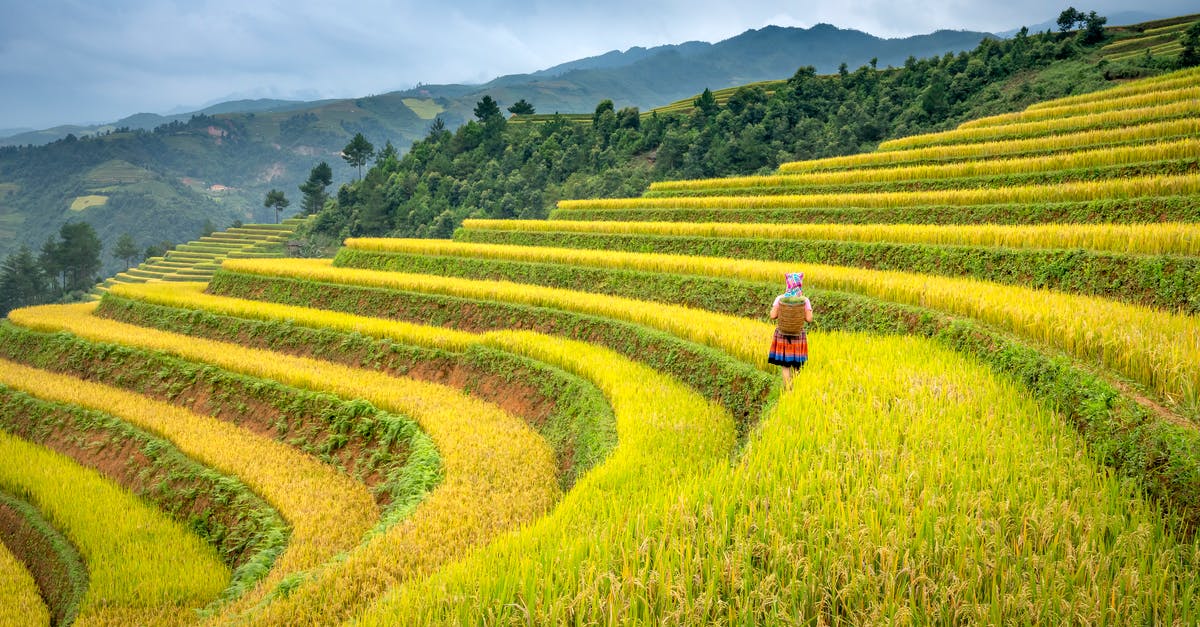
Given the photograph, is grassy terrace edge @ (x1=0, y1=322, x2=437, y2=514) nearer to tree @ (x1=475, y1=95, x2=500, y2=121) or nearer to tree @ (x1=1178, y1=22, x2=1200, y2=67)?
tree @ (x1=1178, y1=22, x2=1200, y2=67)

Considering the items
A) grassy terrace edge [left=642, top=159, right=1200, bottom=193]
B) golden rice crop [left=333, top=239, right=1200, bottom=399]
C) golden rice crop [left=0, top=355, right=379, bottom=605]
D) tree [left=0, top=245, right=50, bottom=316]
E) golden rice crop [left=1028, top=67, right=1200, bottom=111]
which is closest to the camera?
golden rice crop [left=333, top=239, right=1200, bottom=399]

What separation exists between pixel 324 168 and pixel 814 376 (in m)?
85.6

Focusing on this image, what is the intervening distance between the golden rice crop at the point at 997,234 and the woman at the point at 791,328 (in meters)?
5.93

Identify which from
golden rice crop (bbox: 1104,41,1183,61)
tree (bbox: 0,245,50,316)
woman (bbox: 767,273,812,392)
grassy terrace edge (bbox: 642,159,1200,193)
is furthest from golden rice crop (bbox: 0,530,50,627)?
tree (bbox: 0,245,50,316)

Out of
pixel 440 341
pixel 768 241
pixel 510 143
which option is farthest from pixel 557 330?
pixel 510 143

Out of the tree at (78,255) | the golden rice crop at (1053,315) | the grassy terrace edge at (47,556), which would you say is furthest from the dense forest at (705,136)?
the grassy terrace edge at (47,556)

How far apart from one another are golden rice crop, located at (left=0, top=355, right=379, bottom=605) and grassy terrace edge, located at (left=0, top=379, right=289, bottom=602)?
0.16m

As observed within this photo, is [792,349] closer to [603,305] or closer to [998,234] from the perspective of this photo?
[603,305]

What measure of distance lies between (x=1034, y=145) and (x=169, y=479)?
73.7ft

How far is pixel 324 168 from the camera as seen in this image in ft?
255

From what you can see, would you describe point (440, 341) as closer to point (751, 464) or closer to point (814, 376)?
point (814, 376)

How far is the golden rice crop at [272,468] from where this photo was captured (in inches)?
234

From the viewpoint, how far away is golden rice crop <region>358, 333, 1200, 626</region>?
89.7 inches

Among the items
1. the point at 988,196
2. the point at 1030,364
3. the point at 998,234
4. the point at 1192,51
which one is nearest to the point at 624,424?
the point at 1030,364
